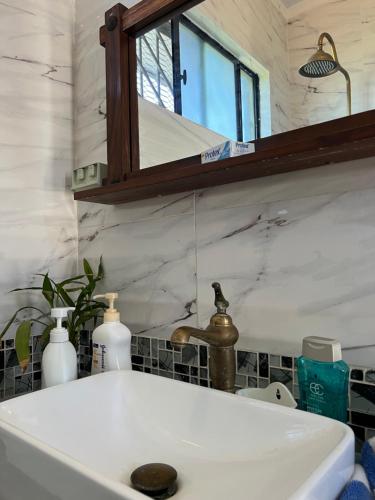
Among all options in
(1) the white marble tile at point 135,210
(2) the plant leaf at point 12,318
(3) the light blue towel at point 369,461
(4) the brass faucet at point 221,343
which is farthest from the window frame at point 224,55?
(2) the plant leaf at point 12,318

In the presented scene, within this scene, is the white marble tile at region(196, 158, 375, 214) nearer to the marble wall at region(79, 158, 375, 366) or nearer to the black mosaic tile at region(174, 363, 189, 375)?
the marble wall at region(79, 158, 375, 366)

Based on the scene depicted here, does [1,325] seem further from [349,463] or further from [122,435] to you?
[349,463]

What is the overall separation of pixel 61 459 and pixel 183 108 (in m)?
0.87

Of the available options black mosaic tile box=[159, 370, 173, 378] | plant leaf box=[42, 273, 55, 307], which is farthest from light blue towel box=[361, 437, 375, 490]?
plant leaf box=[42, 273, 55, 307]

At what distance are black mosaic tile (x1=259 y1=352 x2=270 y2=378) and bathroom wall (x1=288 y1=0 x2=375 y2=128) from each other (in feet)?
1.65

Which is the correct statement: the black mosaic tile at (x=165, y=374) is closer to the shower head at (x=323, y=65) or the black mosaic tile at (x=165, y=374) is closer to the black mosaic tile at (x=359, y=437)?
the black mosaic tile at (x=359, y=437)

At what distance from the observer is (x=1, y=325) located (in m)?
1.06

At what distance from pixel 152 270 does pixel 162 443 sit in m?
0.45

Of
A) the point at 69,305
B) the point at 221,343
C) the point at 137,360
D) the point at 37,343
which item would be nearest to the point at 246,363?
the point at 221,343

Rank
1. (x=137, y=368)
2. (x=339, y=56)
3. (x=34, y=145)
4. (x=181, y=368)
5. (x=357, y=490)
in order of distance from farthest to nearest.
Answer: (x=34, y=145), (x=137, y=368), (x=181, y=368), (x=339, y=56), (x=357, y=490)

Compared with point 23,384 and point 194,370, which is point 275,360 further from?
point 23,384

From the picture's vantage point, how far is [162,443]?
2.31ft

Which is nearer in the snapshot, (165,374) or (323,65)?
(323,65)

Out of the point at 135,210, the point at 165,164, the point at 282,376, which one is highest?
the point at 165,164
